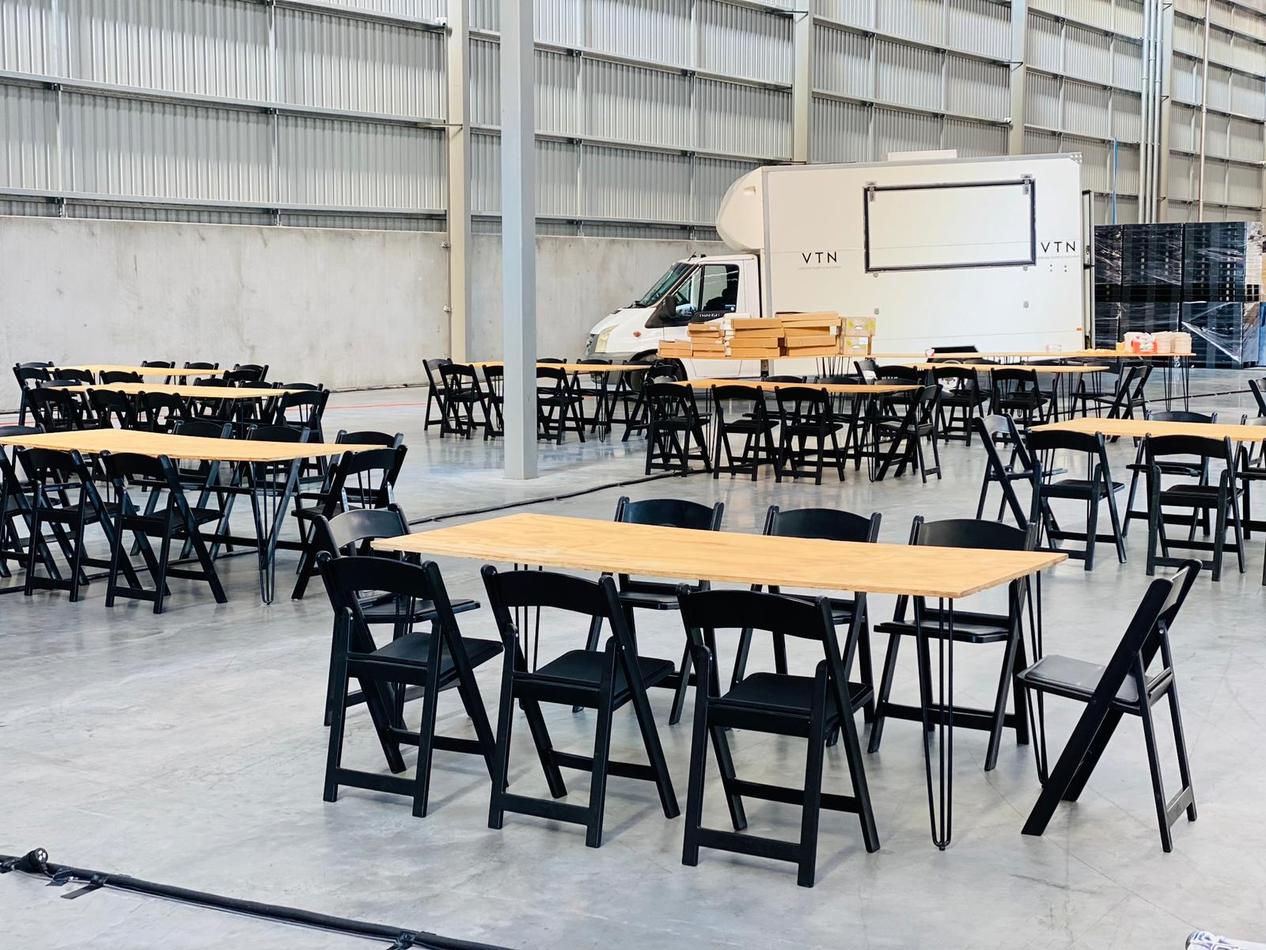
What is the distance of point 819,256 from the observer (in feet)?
63.5

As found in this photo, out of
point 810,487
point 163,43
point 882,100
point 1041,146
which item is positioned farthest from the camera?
point 1041,146

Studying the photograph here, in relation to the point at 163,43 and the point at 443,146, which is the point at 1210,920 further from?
the point at 443,146

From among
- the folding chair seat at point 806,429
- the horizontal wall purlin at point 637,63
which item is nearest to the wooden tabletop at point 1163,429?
the folding chair seat at point 806,429

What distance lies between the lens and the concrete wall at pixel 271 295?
17.8 m

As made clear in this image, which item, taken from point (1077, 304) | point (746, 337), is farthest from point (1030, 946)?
point (1077, 304)

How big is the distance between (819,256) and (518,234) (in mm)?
8293

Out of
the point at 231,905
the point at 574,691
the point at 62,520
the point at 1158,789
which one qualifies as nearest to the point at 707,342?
the point at 62,520

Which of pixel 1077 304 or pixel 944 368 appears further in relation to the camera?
pixel 1077 304

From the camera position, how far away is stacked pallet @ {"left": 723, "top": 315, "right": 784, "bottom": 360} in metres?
13.9

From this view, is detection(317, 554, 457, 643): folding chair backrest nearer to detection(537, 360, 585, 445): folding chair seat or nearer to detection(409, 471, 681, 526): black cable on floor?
detection(409, 471, 681, 526): black cable on floor

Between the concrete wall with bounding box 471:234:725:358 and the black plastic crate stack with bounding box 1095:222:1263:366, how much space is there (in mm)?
7272

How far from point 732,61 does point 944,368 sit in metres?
11.8

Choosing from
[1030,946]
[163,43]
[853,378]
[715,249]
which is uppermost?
[163,43]

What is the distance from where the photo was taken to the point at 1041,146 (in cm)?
3175
